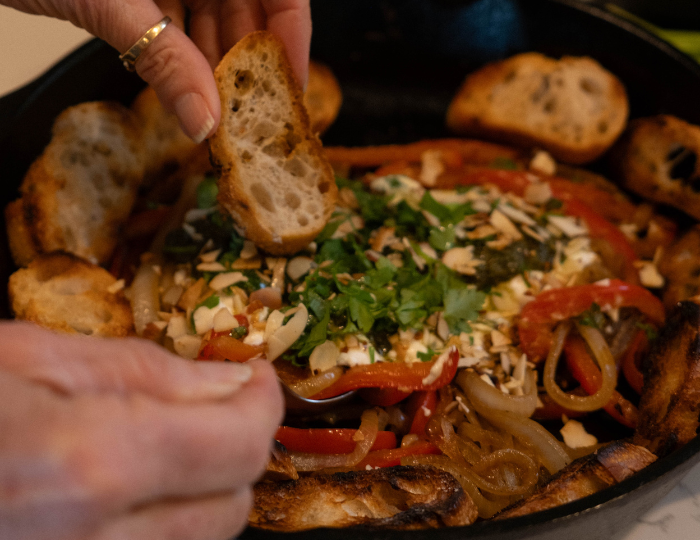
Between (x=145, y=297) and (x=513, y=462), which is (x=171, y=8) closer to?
(x=145, y=297)

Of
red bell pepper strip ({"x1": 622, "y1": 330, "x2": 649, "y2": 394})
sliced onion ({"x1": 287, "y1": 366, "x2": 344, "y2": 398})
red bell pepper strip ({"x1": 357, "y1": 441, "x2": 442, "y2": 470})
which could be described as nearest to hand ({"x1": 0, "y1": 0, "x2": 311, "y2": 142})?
sliced onion ({"x1": 287, "y1": 366, "x2": 344, "y2": 398})

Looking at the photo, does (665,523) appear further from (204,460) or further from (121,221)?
(121,221)

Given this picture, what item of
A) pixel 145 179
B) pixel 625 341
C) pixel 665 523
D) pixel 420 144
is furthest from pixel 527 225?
pixel 145 179

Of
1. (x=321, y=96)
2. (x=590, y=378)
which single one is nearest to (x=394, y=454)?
(x=590, y=378)

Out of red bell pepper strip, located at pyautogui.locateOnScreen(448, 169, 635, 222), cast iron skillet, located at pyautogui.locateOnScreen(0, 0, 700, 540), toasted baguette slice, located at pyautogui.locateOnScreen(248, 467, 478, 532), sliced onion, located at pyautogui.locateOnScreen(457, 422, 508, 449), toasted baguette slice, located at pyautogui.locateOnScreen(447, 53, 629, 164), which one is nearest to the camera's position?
toasted baguette slice, located at pyautogui.locateOnScreen(248, 467, 478, 532)

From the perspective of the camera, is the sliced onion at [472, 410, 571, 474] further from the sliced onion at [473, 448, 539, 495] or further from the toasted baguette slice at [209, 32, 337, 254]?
the toasted baguette slice at [209, 32, 337, 254]

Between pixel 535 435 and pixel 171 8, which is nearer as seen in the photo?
pixel 535 435

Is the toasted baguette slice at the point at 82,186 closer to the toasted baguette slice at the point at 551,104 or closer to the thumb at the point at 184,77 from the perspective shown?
the thumb at the point at 184,77
